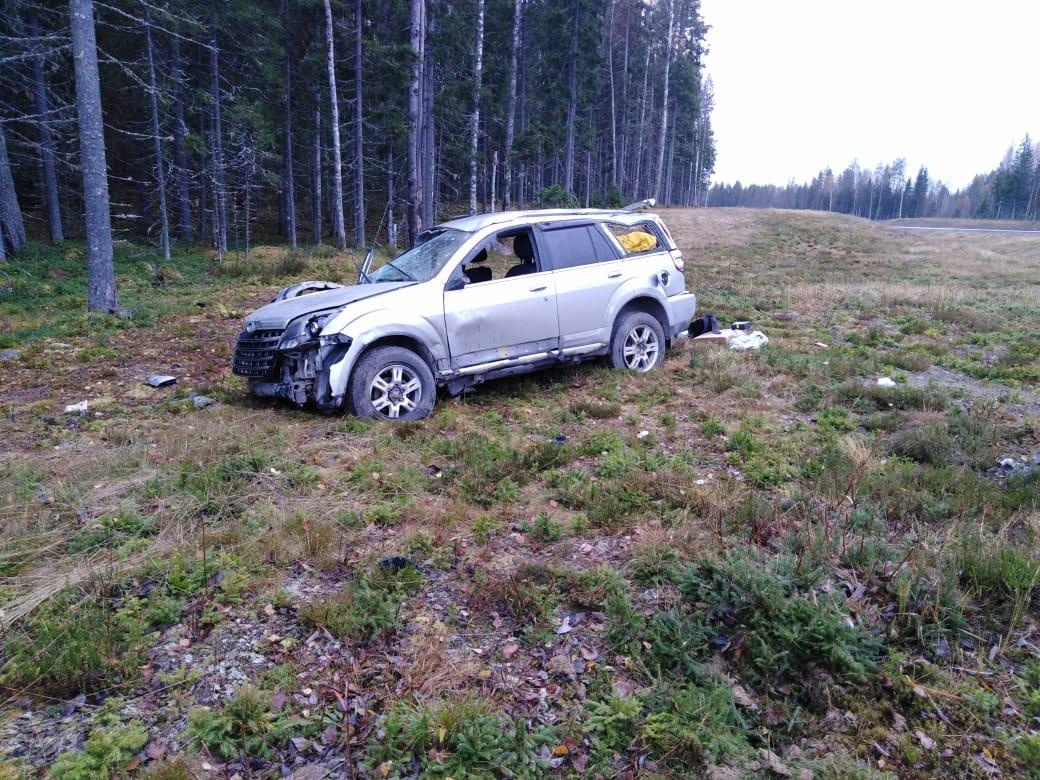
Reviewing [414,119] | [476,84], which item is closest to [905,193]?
[476,84]

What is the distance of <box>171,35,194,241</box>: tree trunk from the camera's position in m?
20.9

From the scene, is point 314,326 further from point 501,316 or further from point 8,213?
point 8,213

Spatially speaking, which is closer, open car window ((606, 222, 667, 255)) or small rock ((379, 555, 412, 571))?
small rock ((379, 555, 412, 571))

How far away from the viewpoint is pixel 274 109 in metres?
26.6

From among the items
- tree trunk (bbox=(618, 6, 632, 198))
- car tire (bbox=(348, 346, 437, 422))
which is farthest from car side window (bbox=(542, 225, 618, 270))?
tree trunk (bbox=(618, 6, 632, 198))

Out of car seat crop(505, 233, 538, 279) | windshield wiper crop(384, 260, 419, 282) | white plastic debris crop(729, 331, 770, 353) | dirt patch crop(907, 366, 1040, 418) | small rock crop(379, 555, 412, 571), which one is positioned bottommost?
small rock crop(379, 555, 412, 571)

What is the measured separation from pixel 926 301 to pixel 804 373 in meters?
8.13

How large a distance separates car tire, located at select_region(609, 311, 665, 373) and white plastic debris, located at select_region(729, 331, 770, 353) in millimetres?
1700

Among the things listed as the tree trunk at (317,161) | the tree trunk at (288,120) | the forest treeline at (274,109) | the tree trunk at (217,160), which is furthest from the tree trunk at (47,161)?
the tree trunk at (317,161)

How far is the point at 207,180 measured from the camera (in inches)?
1000

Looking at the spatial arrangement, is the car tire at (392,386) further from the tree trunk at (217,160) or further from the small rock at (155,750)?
the tree trunk at (217,160)

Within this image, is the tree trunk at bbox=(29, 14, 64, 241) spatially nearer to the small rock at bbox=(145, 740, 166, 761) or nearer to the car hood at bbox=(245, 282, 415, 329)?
the car hood at bbox=(245, 282, 415, 329)

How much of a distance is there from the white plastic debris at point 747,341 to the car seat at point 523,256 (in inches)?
144

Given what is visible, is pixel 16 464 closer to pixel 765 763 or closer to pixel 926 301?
pixel 765 763
